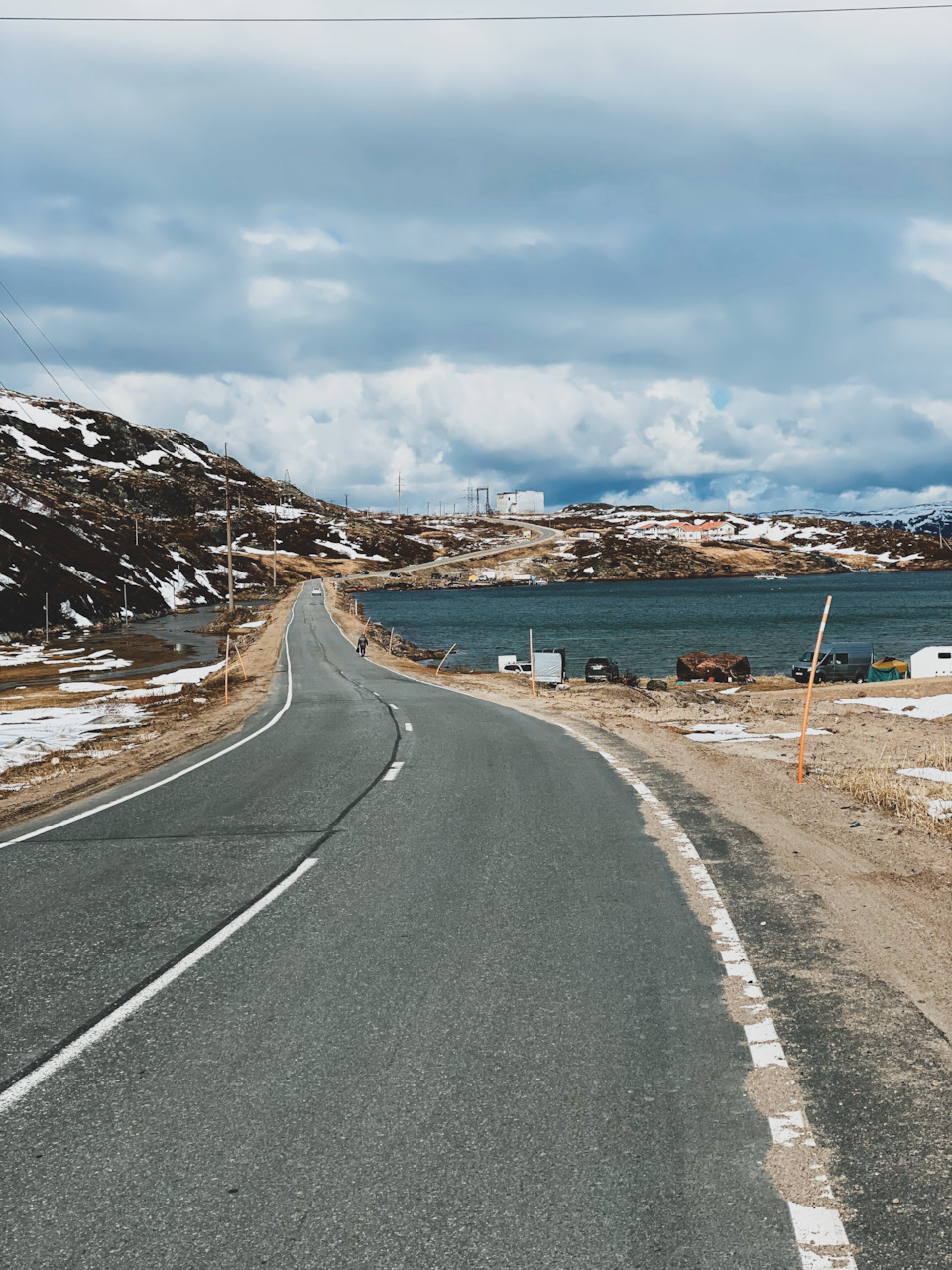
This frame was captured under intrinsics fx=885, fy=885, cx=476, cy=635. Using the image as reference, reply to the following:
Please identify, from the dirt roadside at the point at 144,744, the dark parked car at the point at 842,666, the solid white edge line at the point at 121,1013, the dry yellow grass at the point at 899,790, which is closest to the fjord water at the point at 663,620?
the dark parked car at the point at 842,666

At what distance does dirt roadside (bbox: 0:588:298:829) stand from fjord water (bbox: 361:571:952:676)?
1102 inches

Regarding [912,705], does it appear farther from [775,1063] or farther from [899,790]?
[775,1063]

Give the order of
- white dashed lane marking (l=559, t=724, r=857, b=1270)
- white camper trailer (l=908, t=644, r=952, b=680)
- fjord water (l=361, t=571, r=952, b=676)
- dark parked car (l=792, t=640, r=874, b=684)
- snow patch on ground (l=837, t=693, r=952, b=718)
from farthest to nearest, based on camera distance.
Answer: fjord water (l=361, t=571, r=952, b=676), dark parked car (l=792, t=640, r=874, b=684), white camper trailer (l=908, t=644, r=952, b=680), snow patch on ground (l=837, t=693, r=952, b=718), white dashed lane marking (l=559, t=724, r=857, b=1270)

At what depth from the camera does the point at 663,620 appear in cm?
10169

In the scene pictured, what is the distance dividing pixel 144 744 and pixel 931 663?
38.7 meters

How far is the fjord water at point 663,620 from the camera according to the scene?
70812 millimetres

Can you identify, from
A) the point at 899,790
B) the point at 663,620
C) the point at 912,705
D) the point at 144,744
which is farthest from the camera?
the point at 663,620

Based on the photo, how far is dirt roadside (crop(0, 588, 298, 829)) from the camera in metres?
13.9

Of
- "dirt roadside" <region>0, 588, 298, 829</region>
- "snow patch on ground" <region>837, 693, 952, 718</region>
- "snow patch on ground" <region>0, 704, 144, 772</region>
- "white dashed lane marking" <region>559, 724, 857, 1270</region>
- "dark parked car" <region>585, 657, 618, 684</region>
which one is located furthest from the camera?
"dark parked car" <region>585, 657, 618, 684</region>

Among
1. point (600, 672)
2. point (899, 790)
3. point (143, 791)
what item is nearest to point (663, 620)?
point (600, 672)

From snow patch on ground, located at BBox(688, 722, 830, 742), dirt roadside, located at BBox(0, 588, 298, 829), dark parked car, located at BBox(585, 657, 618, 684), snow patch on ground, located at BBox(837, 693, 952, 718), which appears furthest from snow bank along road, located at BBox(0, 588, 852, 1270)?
dark parked car, located at BBox(585, 657, 618, 684)

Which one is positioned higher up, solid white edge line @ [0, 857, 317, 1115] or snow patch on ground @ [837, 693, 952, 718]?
solid white edge line @ [0, 857, 317, 1115]

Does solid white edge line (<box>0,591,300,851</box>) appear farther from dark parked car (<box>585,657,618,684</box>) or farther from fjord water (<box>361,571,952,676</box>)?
fjord water (<box>361,571,952,676</box>)

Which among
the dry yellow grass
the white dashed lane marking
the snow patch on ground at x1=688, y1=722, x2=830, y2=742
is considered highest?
the white dashed lane marking
